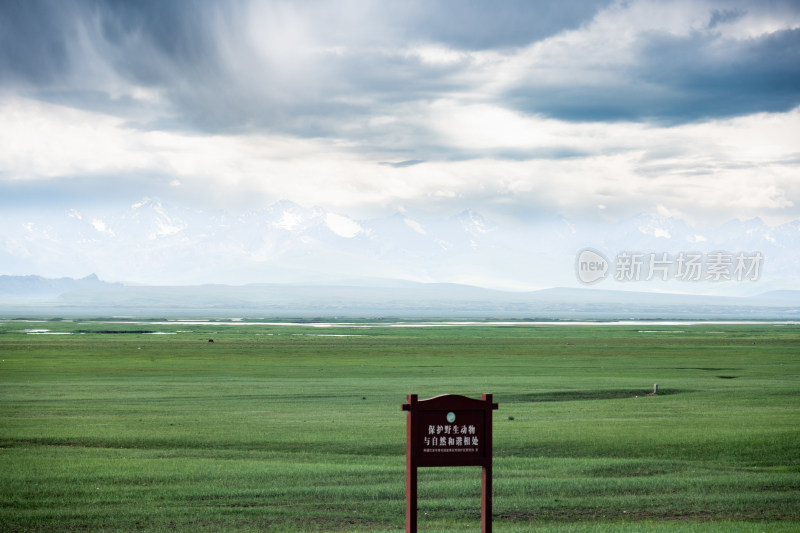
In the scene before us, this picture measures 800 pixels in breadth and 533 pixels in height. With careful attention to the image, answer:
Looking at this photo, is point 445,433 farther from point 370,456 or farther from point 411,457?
point 370,456

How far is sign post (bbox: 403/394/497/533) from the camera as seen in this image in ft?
40.4

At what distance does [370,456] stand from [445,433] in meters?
11.5

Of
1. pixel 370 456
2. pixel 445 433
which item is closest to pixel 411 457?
pixel 445 433

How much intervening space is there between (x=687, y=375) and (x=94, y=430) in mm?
41472

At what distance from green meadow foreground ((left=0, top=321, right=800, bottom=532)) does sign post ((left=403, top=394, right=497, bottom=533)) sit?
3.79 meters

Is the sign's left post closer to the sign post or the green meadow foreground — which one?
the sign post

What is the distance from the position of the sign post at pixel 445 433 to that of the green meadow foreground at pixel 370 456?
149 inches

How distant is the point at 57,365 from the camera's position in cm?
6788

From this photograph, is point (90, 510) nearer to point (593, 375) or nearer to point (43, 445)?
point (43, 445)

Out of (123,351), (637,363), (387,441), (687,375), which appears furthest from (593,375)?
(123,351)

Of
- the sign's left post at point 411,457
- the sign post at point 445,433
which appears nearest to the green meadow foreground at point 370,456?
the sign's left post at point 411,457

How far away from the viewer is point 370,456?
23484 millimetres

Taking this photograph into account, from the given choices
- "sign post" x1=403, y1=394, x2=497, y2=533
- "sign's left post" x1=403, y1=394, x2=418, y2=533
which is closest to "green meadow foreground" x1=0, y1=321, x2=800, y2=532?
"sign's left post" x1=403, y1=394, x2=418, y2=533

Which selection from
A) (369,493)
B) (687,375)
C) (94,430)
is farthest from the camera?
(687,375)
